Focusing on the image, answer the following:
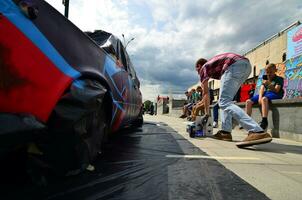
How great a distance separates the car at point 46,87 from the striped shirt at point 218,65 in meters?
3.78

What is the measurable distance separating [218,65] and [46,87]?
456 centimetres

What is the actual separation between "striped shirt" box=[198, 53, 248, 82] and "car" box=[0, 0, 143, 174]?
378 centimetres

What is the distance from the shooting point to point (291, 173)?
342 centimetres

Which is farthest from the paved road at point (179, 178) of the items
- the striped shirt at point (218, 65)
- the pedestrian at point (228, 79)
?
the striped shirt at point (218, 65)

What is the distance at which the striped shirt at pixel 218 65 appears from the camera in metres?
5.91

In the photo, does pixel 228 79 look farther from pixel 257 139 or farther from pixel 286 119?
pixel 286 119

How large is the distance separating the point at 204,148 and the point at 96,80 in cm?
276

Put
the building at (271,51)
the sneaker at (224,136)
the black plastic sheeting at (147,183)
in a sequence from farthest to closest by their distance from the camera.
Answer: the building at (271,51) → the sneaker at (224,136) → the black plastic sheeting at (147,183)

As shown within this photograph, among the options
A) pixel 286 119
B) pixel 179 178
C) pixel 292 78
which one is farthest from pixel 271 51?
pixel 179 178

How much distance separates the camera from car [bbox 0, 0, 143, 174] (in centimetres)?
173

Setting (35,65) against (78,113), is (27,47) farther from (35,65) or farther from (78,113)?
(78,113)

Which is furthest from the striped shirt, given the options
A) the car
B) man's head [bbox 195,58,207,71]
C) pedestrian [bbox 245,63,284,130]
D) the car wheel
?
the car

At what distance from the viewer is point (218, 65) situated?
19.9 feet

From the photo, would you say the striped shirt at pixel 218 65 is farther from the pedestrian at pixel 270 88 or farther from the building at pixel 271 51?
the building at pixel 271 51
